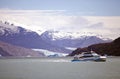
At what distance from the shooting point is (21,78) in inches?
3214

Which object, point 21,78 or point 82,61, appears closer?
point 21,78

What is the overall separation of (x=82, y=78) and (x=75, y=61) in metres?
Result: 113

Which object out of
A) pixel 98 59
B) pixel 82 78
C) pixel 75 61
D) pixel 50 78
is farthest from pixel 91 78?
pixel 75 61

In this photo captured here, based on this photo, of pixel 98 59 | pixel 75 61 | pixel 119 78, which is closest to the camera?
pixel 119 78

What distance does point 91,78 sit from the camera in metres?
80.6

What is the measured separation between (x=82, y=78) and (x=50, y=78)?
6637 millimetres

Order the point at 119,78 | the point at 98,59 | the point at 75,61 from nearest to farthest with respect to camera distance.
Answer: the point at 119,78 → the point at 98,59 → the point at 75,61

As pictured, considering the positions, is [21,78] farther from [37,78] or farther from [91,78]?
[91,78]

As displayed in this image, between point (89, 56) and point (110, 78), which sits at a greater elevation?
point (89, 56)

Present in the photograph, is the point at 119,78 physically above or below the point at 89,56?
below

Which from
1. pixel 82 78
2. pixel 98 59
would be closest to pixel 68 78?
pixel 82 78

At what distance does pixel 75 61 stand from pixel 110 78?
113006mm

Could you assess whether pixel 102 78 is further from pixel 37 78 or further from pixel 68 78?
pixel 37 78

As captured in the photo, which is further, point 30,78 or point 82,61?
point 82,61
